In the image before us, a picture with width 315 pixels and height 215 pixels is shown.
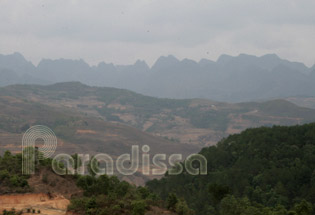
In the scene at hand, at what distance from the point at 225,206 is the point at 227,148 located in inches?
1680

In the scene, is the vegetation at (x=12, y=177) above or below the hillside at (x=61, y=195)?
above

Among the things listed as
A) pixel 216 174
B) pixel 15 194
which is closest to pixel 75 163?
pixel 15 194

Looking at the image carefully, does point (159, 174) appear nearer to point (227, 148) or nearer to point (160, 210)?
point (227, 148)

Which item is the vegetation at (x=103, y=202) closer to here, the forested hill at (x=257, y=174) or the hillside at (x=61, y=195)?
the hillside at (x=61, y=195)

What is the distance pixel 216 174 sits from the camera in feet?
235
